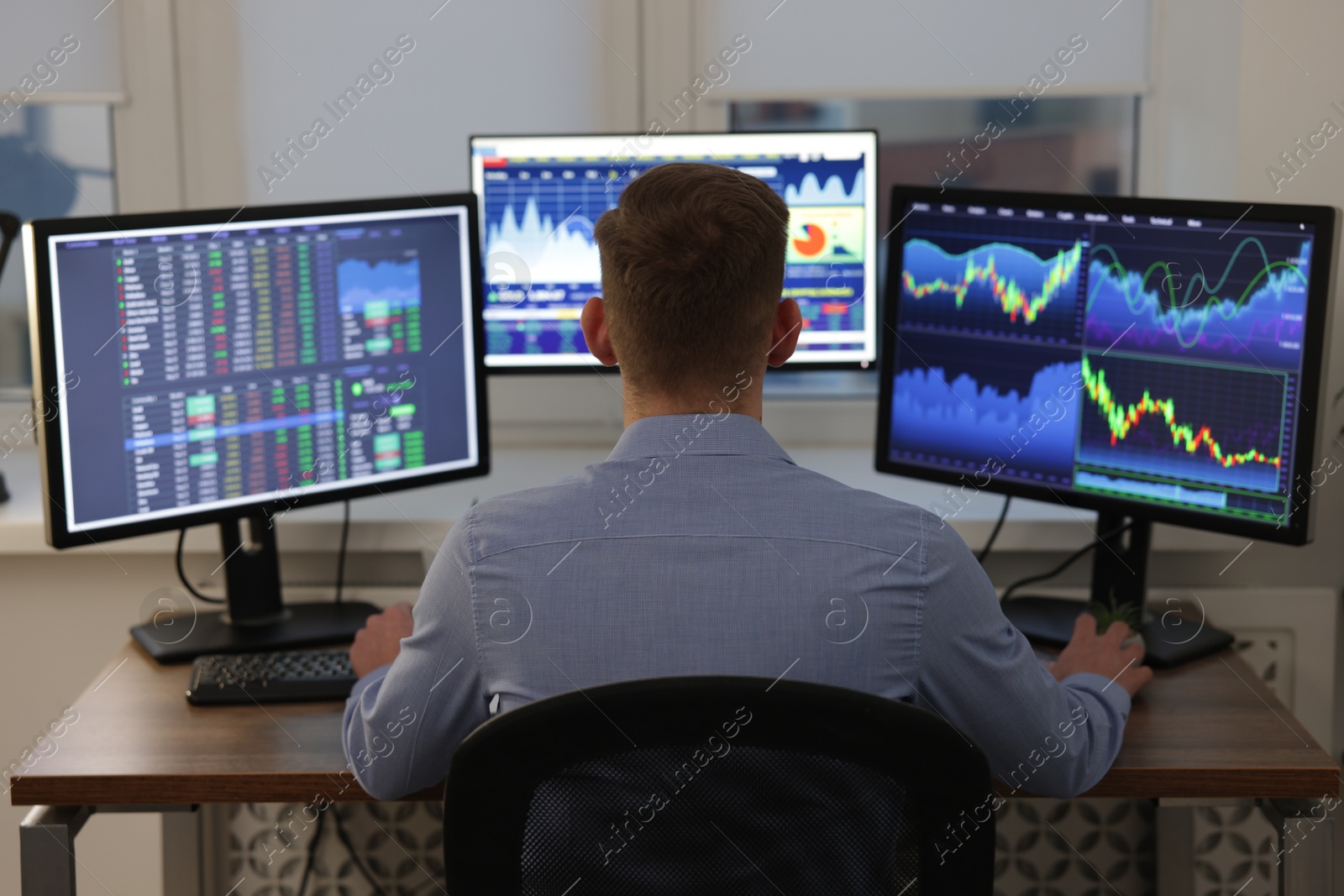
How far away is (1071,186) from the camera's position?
2361 mm

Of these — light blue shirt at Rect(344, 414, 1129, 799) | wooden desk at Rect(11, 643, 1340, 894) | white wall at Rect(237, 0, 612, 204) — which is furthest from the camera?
white wall at Rect(237, 0, 612, 204)

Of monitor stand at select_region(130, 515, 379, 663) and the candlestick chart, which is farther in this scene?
monitor stand at select_region(130, 515, 379, 663)

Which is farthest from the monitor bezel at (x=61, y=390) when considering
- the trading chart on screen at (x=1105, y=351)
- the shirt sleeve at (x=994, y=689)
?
the shirt sleeve at (x=994, y=689)

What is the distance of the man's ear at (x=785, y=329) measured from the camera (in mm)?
1148

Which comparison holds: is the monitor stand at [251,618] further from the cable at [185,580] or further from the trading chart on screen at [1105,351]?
the trading chart on screen at [1105,351]

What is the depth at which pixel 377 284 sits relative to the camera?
174 centimetres

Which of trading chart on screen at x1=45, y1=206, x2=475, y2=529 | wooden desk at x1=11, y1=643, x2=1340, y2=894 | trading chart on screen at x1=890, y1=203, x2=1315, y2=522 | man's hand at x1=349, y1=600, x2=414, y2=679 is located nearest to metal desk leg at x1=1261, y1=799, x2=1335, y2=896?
wooden desk at x1=11, y1=643, x2=1340, y2=894

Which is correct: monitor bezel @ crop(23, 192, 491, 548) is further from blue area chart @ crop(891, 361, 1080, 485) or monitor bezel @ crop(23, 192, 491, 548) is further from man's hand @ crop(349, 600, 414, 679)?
blue area chart @ crop(891, 361, 1080, 485)

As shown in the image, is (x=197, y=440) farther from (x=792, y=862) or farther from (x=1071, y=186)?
(x=1071, y=186)

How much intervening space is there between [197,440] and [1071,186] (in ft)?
5.28

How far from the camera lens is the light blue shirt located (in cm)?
98

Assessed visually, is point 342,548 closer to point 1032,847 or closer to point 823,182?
point 823,182

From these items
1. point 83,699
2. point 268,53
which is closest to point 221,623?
point 83,699

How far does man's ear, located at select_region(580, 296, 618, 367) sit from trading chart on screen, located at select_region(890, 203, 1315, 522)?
2.45 ft
